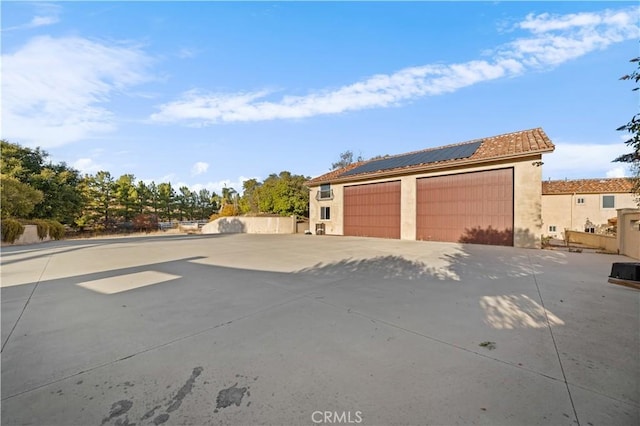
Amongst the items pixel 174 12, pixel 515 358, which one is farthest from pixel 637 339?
pixel 174 12

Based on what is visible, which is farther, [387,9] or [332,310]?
[387,9]

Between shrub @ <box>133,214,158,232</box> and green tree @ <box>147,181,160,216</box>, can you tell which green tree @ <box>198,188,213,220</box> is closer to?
green tree @ <box>147,181,160,216</box>

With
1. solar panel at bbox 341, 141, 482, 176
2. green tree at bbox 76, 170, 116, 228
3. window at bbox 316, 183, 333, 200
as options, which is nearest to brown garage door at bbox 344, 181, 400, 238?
solar panel at bbox 341, 141, 482, 176

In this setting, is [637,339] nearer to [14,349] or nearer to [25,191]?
[14,349]

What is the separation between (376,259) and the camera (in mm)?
7789

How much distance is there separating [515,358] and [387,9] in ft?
36.2

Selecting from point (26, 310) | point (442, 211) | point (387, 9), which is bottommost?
point (26, 310)

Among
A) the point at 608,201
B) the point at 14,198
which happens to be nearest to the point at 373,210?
the point at 608,201

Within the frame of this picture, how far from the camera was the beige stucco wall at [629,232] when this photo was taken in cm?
796

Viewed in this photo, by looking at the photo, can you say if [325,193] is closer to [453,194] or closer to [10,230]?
[453,194]

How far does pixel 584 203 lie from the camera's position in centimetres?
1934

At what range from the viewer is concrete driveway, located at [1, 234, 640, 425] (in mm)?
1663

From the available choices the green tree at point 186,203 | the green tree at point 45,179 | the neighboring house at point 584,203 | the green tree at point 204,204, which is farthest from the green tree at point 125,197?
the neighboring house at point 584,203

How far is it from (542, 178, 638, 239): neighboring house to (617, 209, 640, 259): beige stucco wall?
12299mm
